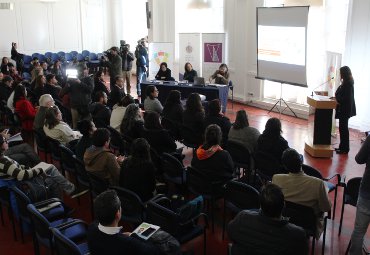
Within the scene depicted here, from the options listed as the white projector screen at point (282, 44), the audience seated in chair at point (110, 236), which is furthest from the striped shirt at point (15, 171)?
the white projector screen at point (282, 44)

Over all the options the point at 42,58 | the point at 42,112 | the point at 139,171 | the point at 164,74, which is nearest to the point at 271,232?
the point at 139,171

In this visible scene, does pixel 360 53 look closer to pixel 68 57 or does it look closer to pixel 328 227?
pixel 328 227

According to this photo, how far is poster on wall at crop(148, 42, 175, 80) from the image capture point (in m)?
13.2

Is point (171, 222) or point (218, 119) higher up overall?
point (218, 119)

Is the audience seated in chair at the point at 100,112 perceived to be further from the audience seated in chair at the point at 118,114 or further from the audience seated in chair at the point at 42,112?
the audience seated in chair at the point at 42,112

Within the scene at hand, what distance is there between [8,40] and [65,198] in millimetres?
13749

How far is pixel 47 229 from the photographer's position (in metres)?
3.47

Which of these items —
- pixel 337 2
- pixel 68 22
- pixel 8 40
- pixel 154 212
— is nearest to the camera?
pixel 154 212

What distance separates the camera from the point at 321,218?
3924 mm

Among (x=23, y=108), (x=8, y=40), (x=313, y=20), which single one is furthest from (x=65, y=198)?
(x=8, y=40)

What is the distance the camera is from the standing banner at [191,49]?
508 inches

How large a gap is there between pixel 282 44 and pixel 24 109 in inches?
249

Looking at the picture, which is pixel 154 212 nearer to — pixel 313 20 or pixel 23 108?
pixel 23 108

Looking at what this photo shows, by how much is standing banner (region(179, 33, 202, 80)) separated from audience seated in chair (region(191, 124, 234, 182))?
8320 mm
